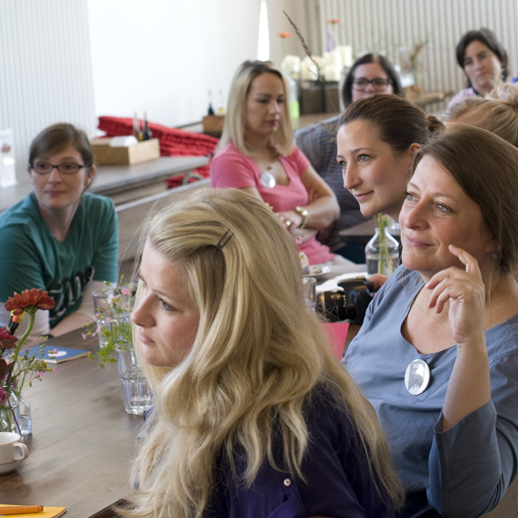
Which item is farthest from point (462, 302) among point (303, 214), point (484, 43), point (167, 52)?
point (167, 52)

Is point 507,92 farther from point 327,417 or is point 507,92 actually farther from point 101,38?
point 101,38

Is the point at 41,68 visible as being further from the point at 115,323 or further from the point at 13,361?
the point at 13,361

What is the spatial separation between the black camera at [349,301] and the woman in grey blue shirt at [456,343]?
59 cm

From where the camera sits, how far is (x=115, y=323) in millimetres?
1580

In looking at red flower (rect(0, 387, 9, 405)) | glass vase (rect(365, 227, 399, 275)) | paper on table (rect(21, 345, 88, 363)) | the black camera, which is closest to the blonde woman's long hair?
red flower (rect(0, 387, 9, 405))

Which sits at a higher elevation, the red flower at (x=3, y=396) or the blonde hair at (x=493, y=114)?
the blonde hair at (x=493, y=114)

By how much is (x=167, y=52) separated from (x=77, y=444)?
15.0ft

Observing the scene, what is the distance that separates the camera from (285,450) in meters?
0.84

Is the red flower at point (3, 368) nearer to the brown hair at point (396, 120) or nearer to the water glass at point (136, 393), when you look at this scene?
the water glass at point (136, 393)

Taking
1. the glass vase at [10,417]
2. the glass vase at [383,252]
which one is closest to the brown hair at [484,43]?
the glass vase at [383,252]

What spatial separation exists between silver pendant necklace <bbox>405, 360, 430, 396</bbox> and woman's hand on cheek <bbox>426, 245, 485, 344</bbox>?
0.18 metres

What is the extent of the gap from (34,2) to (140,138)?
3.34ft

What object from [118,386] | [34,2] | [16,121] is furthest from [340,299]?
[34,2]

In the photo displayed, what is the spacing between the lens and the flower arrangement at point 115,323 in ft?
Answer: 5.07
